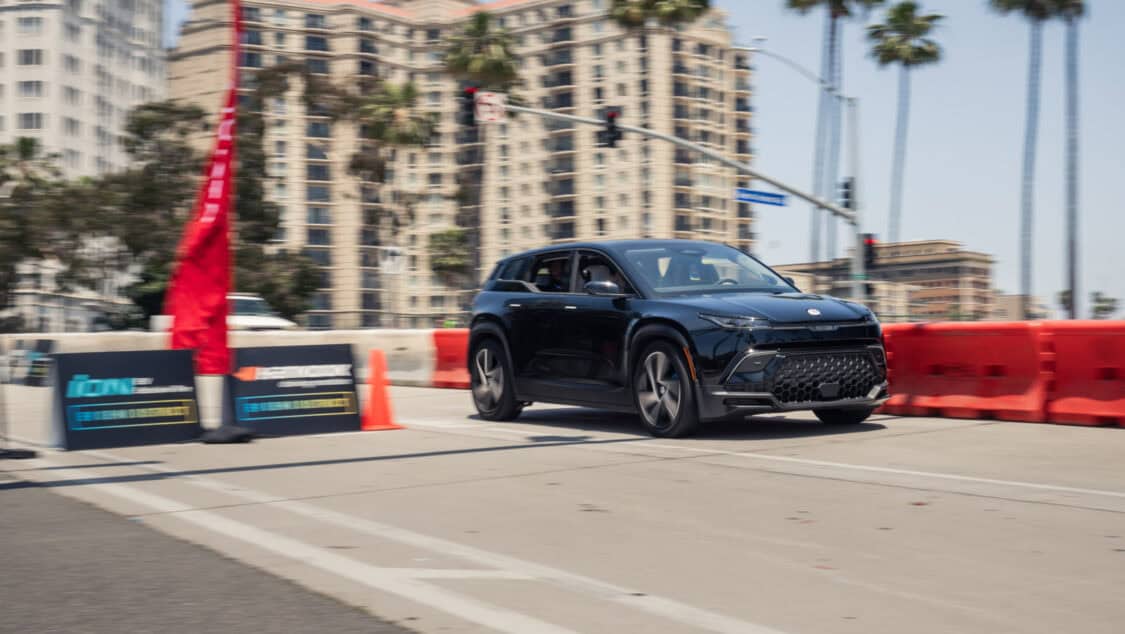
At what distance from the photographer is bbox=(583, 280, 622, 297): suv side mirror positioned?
412 inches

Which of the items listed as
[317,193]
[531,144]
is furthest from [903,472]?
[317,193]

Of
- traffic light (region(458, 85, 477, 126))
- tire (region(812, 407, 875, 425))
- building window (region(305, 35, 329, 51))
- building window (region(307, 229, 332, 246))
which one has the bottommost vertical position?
tire (region(812, 407, 875, 425))

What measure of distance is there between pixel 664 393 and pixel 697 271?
49.5 inches

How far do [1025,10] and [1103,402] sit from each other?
149 ft

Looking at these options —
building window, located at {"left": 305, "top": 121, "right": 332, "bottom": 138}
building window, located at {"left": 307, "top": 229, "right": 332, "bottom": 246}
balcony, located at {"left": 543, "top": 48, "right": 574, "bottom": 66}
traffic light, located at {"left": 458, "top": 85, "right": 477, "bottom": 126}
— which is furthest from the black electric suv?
building window, located at {"left": 307, "top": 229, "right": 332, "bottom": 246}

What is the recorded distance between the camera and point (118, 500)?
7.27 metres

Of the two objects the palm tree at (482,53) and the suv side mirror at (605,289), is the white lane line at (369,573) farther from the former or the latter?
the palm tree at (482,53)

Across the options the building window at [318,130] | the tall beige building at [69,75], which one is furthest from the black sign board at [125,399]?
the building window at [318,130]

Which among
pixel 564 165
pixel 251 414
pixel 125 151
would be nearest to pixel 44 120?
pixel 564 165

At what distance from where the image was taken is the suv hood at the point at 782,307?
978 centimetres

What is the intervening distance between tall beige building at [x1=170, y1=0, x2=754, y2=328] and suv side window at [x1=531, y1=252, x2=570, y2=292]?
101197mm

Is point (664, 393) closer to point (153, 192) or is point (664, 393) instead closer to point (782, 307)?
point (782, 307)

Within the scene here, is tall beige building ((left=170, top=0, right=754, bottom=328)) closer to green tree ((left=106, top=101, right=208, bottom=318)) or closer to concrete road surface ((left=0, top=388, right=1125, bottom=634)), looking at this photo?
green tree ((left=106, top=101, right=208, bottom=318))

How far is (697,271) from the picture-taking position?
10.9 metres
